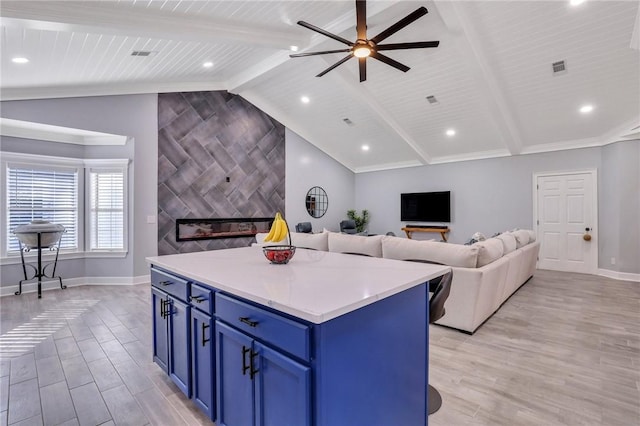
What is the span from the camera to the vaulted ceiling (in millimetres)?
3463

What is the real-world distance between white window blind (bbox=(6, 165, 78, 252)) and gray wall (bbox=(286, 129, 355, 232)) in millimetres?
4385

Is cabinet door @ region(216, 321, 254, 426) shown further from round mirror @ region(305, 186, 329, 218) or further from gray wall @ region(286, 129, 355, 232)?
round mirror @ region(305, 186, 329, 218)

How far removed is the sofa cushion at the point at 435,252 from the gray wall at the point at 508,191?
461 centimetres

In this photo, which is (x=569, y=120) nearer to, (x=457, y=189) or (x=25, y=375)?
(x=457, y=189)

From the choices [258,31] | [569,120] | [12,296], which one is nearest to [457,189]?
[569,120]

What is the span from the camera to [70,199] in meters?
5.29

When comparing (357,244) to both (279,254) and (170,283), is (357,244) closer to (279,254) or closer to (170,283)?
(279,254)

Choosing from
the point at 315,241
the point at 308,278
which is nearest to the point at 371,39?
the point at 315,241

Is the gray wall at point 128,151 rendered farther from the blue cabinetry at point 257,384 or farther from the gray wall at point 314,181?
the blue cabinetry at point 257,384

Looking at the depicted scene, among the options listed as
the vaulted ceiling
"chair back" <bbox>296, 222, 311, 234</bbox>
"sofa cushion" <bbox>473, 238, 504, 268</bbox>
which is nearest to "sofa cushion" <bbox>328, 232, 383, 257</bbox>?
"sofa cushion" <bbox>473, 238, 504, 268</bbox>

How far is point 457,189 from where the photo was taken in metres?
7.88

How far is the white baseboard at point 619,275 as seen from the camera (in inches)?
214

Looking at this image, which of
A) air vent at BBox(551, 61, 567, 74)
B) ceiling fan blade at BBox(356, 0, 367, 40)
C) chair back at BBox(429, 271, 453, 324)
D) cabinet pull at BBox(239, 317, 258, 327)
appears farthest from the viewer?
air vent at BBox(551, 61, 567, 74)

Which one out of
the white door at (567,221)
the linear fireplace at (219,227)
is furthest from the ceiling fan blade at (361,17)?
the white door at (567,221)
